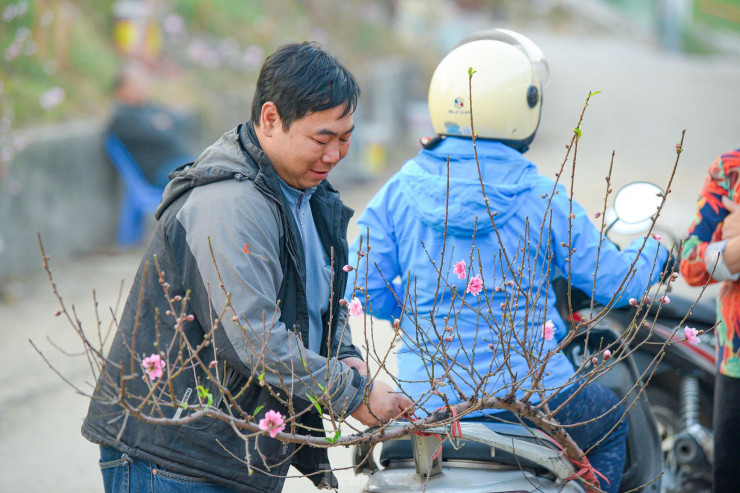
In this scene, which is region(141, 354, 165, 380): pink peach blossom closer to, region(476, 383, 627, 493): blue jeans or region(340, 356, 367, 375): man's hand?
region(340, 356, 367, 375): man's hand

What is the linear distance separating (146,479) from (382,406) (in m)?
0.62

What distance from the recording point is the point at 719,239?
2.99 m

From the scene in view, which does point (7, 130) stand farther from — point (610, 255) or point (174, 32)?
point (610, 255)

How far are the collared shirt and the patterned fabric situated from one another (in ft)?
4.50

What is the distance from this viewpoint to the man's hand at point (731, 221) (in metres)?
2.86

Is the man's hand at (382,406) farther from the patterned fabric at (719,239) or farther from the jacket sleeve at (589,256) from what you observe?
the patterned fabric at (719,239)

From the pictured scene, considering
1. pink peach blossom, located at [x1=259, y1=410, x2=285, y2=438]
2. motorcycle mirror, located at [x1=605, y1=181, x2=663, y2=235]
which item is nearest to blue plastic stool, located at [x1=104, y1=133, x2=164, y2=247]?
motorcycle mirror, located at [x1=605, y1=181, x2=663, y2=235]

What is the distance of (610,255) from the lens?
2674mm

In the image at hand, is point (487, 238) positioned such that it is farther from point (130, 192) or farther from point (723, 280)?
point (130, 192)

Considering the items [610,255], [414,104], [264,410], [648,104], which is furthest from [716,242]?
[648,104]

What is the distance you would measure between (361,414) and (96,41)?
8.51 m

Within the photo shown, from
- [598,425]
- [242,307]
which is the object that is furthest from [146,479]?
[598,425]

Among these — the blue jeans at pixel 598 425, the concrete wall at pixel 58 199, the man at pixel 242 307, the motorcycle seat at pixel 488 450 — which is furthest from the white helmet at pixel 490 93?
the concrete wall at pixel 58 199

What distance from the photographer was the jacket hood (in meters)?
2.57
